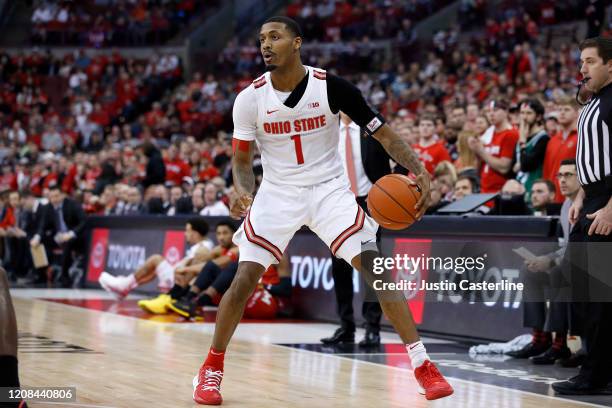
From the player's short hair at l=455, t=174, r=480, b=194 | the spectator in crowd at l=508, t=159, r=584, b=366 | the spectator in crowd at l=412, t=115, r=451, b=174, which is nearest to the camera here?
the spectator in crowd at l=508, t=159, r=584, b=366

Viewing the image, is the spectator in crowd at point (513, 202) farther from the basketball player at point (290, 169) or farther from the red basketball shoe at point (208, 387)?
the red basketball shoe at point (208, 387)

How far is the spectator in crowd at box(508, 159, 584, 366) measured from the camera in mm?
8508

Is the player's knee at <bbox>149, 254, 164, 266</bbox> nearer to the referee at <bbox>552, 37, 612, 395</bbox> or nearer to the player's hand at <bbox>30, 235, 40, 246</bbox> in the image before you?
the player's hand at <bbox>30, 235, 40, 246</bbox>

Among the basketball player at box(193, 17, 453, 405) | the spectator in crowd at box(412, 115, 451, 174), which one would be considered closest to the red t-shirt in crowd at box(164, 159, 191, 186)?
the spectator in crowd at box(412, 115, 451, 174)

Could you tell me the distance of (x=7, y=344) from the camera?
4.55 meters

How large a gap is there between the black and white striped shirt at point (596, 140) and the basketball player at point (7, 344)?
3.74 meters

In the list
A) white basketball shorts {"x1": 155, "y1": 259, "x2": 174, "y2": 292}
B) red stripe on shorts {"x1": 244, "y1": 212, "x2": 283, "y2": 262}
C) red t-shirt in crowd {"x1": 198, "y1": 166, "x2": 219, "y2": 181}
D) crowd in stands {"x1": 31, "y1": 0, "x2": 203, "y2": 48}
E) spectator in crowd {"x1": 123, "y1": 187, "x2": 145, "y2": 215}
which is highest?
crowd in stands {"x1": 31, "y1": 0, "x2": 203, "y2": 48}

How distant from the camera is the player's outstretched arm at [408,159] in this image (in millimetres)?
6204

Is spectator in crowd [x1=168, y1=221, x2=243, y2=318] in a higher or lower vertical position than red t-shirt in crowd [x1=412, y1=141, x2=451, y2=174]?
lower

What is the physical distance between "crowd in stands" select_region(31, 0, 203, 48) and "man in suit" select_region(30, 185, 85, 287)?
17.4 metres

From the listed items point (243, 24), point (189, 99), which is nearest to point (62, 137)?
point (189, 99)

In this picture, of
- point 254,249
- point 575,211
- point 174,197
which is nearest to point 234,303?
point 254,249

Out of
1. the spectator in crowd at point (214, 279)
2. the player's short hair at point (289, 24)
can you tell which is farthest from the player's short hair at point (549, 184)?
the player's short hair at point (289, 24)

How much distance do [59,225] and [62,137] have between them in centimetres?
1259
